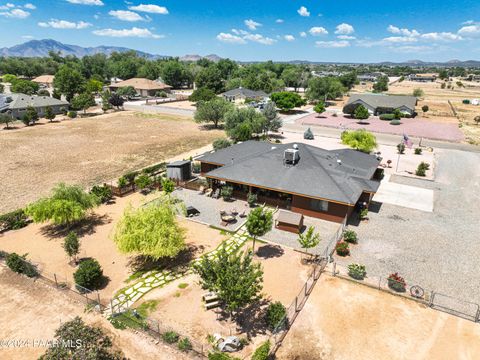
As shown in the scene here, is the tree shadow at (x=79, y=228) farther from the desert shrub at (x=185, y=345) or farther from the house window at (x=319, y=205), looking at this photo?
the house window at (x=319, y=205)

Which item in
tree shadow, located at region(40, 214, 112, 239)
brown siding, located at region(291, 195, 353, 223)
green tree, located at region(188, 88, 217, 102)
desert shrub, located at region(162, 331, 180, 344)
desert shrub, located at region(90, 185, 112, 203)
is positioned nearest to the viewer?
desert shrub, located at region(162, 331, 180, 344)

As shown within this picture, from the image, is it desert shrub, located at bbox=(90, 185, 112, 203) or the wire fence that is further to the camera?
desert shrub, located at bbox=(90, 185, 112, 203)

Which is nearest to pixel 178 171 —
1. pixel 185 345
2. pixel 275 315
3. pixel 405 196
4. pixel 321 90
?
pixel 275 315

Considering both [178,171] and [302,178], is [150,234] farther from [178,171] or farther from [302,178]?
[178,171]

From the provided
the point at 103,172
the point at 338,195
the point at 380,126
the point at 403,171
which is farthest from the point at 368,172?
the point at 380,126

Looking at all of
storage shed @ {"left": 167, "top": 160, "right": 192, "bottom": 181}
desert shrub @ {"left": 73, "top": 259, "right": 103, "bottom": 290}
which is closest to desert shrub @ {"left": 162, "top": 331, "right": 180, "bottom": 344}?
desert shrub @ {"left": 73, "top": 259, "right": 103, "bottom": 290}

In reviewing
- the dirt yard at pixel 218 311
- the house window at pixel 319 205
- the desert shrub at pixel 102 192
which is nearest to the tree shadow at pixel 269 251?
the dirt yard at pixel 218 311

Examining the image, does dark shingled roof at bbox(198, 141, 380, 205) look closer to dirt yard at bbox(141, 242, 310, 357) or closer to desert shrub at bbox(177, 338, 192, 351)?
dirt yard at bbox(141, 242, 310, 357)
